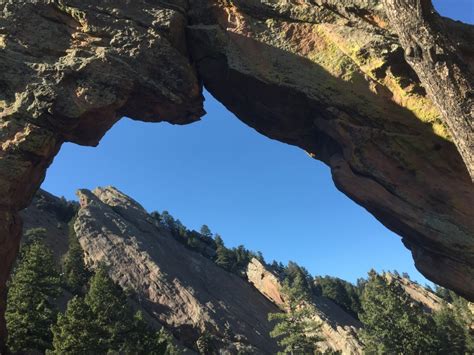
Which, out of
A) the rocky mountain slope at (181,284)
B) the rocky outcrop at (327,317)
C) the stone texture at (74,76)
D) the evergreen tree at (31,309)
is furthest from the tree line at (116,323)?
the stone texture at (74,76)

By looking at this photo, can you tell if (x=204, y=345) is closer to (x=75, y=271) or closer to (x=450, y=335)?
(x=75, y=271)

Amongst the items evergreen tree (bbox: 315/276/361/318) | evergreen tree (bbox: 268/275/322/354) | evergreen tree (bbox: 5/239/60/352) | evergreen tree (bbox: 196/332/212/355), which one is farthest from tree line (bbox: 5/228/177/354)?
evergreen tree (bbox: 315/276/361/318)

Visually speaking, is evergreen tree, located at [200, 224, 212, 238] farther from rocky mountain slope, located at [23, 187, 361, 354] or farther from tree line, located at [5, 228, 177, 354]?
tree line, located at [5, 228, 177, 354]

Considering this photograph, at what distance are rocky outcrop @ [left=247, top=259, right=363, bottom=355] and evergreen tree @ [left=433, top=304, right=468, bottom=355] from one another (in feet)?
45.7

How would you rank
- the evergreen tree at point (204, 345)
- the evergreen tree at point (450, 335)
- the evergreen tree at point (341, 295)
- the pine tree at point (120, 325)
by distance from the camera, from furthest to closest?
the evergreen tree at point (341, 295), the evergreen tree at point (204, 345), the evergreen tree at point (450, 335), the pine tree at point (120, 325)

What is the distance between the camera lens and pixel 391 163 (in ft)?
72.6

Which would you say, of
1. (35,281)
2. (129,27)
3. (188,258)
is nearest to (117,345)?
(35,281)

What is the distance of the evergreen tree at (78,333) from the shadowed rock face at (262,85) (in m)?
13.3

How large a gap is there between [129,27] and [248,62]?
23.4ft

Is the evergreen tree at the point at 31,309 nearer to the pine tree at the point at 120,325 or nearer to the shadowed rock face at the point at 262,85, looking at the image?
the pine tree at the point at 120,325

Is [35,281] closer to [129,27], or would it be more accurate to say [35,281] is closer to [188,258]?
[129,27]

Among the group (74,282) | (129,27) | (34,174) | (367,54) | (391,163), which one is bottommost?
(74,282)

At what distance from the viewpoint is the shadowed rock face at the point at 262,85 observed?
65.4ft

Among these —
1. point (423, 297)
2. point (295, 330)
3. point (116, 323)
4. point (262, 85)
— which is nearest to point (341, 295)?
point (423, 297)
